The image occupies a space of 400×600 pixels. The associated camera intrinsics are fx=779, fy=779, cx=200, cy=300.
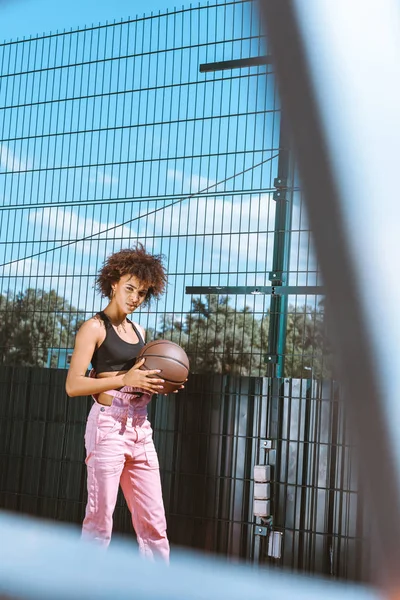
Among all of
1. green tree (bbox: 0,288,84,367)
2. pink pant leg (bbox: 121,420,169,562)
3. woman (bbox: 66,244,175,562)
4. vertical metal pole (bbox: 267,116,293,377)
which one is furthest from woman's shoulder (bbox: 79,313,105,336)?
green tree (bbox: 0,288,84,367)

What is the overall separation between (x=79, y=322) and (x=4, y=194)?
3.44ft

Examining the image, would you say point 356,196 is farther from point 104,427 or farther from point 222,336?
point 222,336

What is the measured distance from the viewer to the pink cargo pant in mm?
2852

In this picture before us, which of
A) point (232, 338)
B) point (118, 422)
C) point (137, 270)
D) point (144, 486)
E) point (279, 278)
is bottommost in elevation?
point (144, 486)

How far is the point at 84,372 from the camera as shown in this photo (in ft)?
9.66

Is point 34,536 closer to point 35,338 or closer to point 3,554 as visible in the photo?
point 3,554

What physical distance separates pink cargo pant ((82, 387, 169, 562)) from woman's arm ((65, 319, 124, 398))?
3.5 inches

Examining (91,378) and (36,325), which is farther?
(36,325)

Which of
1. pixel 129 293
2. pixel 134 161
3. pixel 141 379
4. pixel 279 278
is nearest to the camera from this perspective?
pixel 141 379

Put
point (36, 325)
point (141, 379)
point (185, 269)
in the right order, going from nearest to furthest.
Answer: point (141, 379), point (185, 269), point (36, 325)

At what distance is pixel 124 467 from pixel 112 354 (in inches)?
17.2

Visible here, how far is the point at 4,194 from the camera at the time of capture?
A: 4875 millimetres

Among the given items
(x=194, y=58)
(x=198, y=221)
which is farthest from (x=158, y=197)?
(x=194, y=58)

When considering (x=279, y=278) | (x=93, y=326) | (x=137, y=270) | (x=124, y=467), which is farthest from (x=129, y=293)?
(x=279, y=278)
